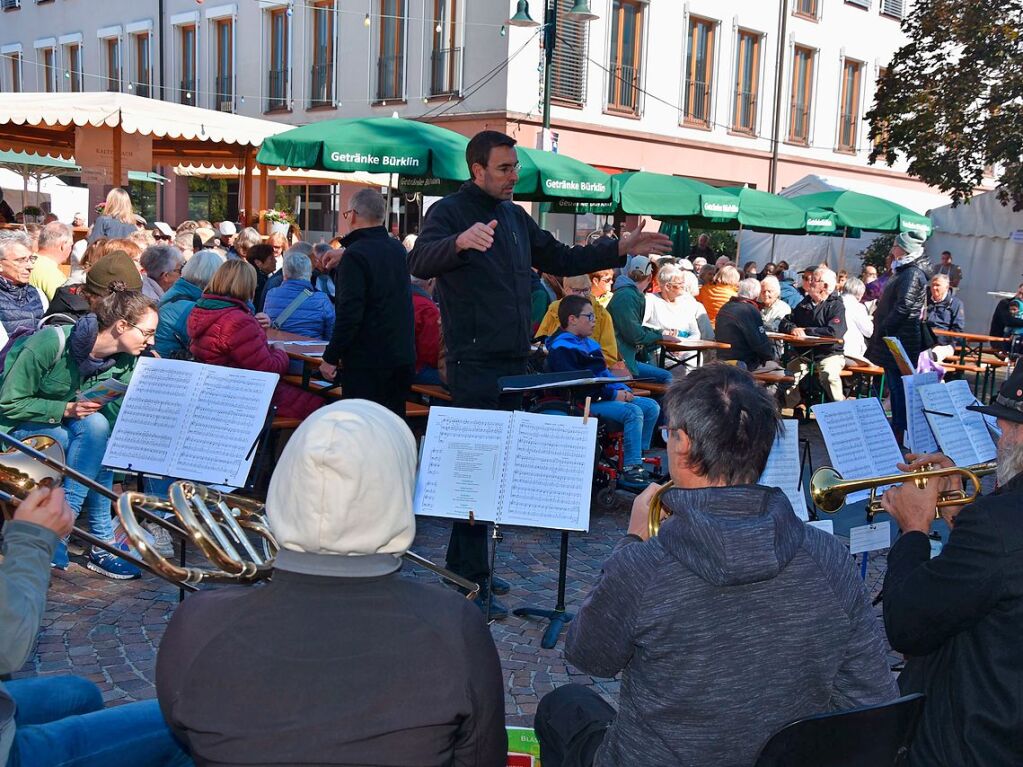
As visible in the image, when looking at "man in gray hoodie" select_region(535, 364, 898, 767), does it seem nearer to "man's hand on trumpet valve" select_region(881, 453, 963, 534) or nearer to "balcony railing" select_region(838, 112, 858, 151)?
"man's hand on trumpet valve" select_region(881, 453, 963, 534)

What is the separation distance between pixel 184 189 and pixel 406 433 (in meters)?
27.2

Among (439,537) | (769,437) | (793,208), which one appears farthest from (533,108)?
(769,437)

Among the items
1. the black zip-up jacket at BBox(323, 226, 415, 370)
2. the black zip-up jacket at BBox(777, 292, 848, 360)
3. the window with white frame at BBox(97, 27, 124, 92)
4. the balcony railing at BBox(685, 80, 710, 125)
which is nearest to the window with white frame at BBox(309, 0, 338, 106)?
the window with white frame at BBox(97, 27, 124, 92)

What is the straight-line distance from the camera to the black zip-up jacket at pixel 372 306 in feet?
16.7

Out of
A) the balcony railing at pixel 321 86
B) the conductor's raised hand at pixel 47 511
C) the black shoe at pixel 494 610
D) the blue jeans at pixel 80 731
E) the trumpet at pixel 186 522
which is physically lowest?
the black shoe at pixel 494 610

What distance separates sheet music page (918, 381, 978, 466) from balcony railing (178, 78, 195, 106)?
24.6m

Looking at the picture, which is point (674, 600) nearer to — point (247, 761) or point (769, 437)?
point (769, 437)

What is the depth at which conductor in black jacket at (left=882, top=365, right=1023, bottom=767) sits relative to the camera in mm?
2244

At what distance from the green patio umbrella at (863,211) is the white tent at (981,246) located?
3.41 meters

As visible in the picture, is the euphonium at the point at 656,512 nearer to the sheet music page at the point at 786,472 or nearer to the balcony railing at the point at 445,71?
the sheet music page at the point at 786,472

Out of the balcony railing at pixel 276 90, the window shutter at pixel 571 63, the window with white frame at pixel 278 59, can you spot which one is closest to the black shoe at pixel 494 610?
the window shutter at pixel 571 63

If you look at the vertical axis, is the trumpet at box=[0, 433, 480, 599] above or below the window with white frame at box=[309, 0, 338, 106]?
below

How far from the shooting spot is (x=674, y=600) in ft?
6.37

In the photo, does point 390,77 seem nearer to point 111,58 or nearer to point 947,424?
point 111,58
